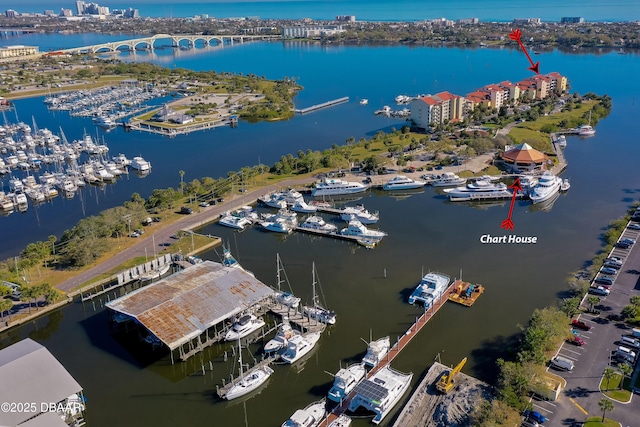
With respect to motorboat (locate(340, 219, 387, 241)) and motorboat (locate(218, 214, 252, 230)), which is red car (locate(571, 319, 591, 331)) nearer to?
motorboat (locate(340, 219, 387, 241))

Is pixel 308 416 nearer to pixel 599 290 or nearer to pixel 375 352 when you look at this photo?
pixel 375 352

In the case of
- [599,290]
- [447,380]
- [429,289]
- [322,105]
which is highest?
[322,105]

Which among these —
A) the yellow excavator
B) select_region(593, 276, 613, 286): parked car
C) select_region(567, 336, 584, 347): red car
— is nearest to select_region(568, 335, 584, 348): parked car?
select_region(567, 336, 584, 347): red car

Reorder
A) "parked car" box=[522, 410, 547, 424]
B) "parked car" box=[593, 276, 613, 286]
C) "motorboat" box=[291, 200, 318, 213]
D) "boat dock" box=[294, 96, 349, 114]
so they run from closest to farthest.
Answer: "parked car" box=[522, 410, 547, 424] < "parked car" box=[593, 276, 613, 286] < "motorboat" box=[291, 200, 318, 213] < "boat dock" box=[294, 96, 349, 114]

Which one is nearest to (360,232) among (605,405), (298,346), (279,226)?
(279,226)

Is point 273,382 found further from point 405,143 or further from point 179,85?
point 179,85

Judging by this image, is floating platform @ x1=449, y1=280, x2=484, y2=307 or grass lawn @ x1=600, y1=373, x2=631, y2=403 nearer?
grass lawn @ x1=600, y1=373, x2=631, y2=403
